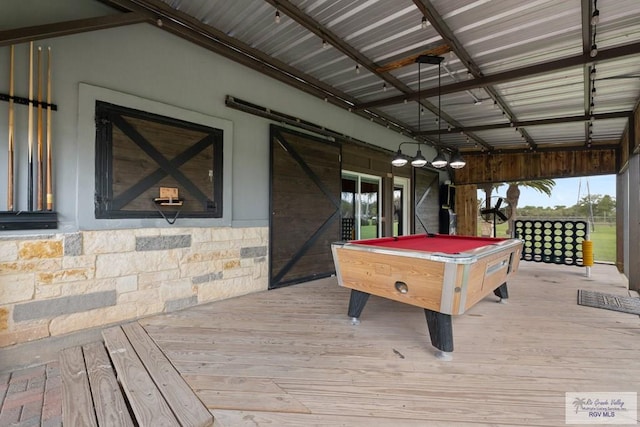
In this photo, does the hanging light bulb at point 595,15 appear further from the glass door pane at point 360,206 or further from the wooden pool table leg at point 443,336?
the glass door pane at point 360,206

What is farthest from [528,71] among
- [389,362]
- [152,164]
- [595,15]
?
[152,164]

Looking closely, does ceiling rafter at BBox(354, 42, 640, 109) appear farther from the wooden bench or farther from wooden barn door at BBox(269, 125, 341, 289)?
the wooden bench

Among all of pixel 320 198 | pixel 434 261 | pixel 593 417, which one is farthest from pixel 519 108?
pixel 593 417

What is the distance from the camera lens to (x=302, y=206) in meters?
4.73

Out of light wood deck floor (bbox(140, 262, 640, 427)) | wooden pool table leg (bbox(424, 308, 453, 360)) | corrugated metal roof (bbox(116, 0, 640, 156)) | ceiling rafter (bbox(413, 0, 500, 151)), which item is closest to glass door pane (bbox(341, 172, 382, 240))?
corrugated metal roof (bbox(116, 0, 640, 156))

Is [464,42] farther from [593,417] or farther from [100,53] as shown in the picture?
[100,53]

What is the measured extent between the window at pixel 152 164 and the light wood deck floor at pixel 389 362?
116 centimetres

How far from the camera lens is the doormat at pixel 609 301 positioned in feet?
11.2

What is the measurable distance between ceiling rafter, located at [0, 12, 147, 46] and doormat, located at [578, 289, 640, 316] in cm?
585

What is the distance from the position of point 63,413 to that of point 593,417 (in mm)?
2909

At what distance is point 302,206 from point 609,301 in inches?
166

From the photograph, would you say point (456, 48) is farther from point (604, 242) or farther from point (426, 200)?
point (604, 242)

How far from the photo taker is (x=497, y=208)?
A: 319 inches

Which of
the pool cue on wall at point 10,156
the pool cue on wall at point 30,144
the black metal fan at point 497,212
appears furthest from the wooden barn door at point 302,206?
the black metal fan at point 497,212
